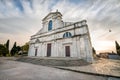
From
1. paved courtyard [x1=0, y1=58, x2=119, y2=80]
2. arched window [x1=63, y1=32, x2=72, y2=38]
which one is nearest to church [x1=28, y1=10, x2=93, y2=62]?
arched window [x1=63, y1=32, x2=72, y2=38]

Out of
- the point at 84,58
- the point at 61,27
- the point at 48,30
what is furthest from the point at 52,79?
the point at 48,30

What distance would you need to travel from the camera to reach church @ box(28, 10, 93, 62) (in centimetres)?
1401

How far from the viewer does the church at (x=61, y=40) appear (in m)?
14.0

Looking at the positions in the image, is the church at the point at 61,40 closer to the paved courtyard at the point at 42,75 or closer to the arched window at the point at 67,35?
the arched window at the point at 67,35

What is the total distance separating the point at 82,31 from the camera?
583 inches

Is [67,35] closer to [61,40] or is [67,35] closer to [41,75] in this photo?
[61,40]

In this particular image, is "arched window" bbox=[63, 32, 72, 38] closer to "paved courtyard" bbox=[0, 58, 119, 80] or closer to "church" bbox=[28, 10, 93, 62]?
"church" bbox=[28, 10, 93, 62]

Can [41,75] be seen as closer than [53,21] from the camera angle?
Yes

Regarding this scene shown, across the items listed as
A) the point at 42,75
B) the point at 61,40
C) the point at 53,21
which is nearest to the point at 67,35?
the point at 61,40

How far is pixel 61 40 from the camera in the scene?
1717 cm

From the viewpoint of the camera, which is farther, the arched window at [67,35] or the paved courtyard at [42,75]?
the arched window at [67,35]

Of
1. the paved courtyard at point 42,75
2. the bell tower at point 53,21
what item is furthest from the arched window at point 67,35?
the paved courtyard at point 42,75

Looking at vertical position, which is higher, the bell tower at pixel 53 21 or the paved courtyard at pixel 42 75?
the bell tower at pixel 53 21

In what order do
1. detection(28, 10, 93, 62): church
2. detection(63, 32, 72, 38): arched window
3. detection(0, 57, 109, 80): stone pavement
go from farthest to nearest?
detection(63, 32, 72, 38): arched window
detection(28, 10, 93, 62): church
detection(0, 57, 109, 80): stone pavement
